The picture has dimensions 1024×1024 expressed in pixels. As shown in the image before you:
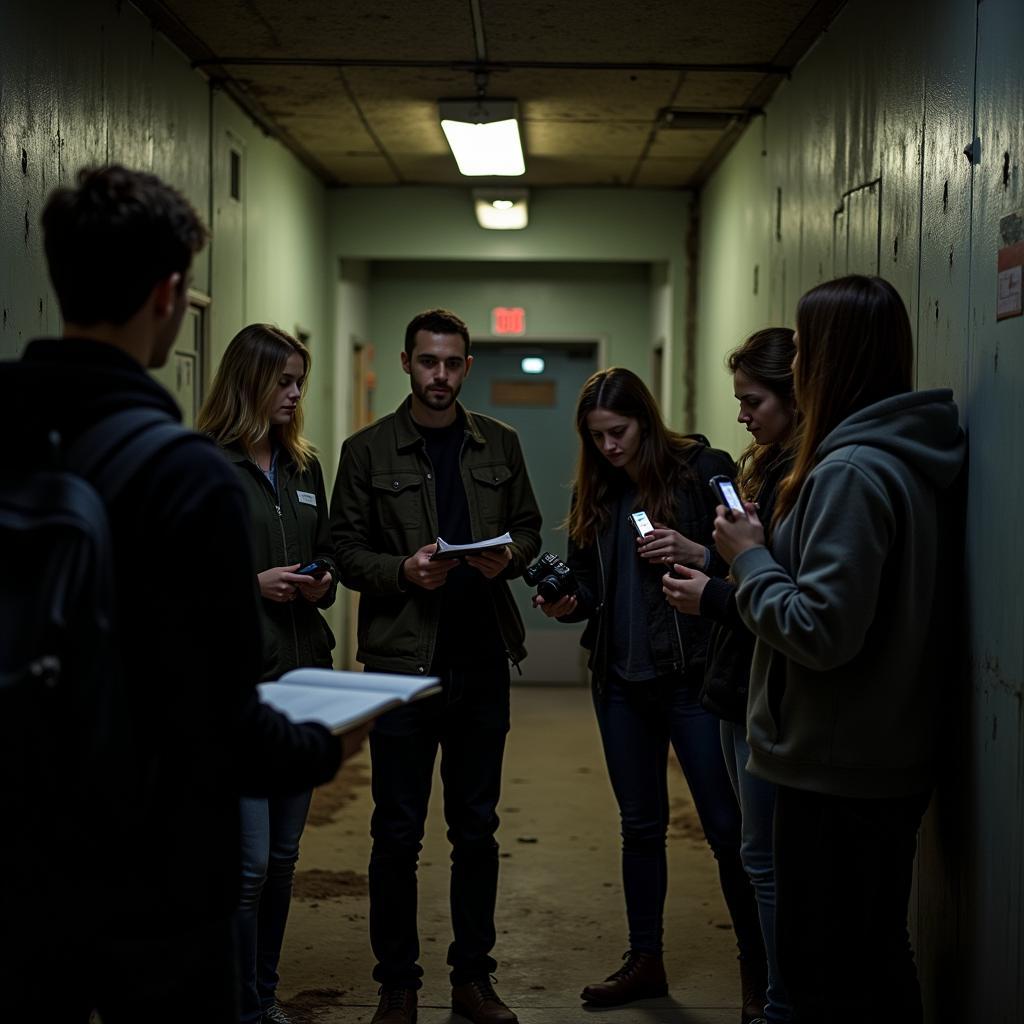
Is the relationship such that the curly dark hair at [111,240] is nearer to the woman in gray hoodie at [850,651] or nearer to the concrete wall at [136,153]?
the woman in gray hoodie at [850,651]

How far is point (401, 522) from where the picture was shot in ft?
9.86

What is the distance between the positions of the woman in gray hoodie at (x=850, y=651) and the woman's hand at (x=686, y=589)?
1.28 ft

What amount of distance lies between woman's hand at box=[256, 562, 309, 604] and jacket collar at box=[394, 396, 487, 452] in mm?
460

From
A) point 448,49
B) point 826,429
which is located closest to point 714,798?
point 826,429

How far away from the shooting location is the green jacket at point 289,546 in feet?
9.02

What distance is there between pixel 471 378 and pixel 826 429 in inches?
241

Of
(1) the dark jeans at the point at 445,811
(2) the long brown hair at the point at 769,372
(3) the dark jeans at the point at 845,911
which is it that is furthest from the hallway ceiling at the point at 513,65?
(3) the dark jeans at the point at 845,911

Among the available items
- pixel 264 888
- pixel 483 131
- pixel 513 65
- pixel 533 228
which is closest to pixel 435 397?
pixel 264 888

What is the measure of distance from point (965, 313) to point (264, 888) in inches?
73.7

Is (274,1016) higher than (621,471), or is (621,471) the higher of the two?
(621,471)

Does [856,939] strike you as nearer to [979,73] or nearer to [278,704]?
[278,704]

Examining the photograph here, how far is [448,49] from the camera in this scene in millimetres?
4383

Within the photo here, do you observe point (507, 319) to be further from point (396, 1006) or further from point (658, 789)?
point (396, 1006)

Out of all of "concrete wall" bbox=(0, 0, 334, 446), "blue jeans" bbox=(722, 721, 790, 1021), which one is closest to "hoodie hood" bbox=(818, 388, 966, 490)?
"blue jeans" bbox=(722, 721, 790, 1021)
